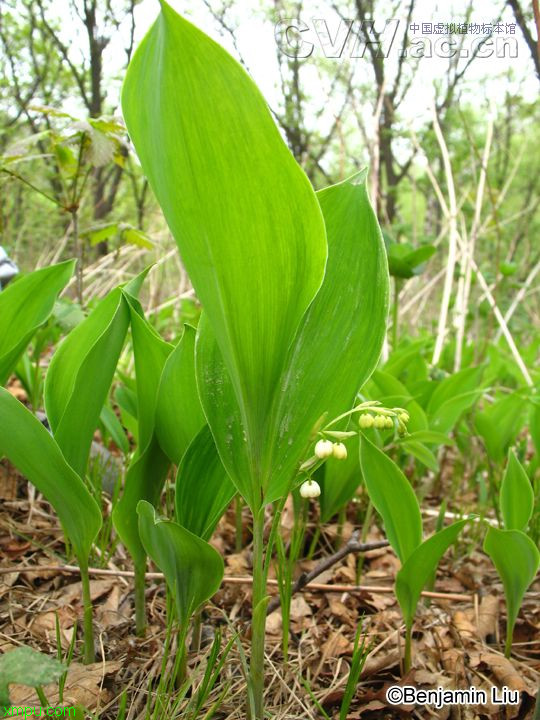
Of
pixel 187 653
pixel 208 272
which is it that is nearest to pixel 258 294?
pixel 208 272

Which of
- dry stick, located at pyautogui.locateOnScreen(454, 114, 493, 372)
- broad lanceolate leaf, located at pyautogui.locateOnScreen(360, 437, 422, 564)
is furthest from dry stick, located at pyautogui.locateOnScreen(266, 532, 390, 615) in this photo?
dry stick, located at pyautogui.locateOnScreen(454, 114, 493, 372)

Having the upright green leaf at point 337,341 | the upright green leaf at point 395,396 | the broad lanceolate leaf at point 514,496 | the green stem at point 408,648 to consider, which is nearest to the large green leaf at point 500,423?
the upright green leaf at point 395,396

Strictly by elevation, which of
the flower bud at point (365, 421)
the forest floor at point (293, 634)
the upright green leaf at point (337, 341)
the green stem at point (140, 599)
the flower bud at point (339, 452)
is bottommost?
the forest floor at point (293, 634)

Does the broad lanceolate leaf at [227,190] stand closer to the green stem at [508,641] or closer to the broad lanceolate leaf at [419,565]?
the broad lanceolate leaf at [419,565]

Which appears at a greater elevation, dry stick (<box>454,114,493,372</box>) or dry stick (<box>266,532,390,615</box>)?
dry stick (<box>454,114,493,372</box>)

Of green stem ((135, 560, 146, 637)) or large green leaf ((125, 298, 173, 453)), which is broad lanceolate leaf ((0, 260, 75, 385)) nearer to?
large green leaf ((125, 298, 173, 453))

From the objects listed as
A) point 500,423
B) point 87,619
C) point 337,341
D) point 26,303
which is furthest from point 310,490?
point 500,423
